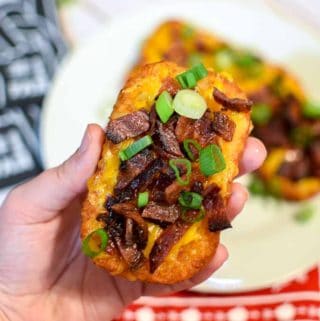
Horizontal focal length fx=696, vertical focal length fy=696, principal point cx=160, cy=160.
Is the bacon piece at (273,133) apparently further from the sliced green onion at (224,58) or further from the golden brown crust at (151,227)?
the golden brown crust at (151,227)

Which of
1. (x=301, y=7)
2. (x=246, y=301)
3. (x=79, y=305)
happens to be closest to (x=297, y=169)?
(x=246, y=301)

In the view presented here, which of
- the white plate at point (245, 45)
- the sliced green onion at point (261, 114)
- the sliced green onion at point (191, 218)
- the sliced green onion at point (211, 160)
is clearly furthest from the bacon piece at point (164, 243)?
the sliced green onion at point (261, 114)

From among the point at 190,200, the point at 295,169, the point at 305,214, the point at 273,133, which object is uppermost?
the point at 190,200

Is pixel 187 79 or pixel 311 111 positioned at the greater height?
pixel 187 79

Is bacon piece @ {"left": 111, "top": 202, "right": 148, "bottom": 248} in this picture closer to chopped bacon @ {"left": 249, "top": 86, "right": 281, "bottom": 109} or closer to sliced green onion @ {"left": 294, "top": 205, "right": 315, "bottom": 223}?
sliced green onion @ {"left": 294, "top": 205, "right": 315, "bottom": 223}

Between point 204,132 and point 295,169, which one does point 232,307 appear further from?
point 204,132

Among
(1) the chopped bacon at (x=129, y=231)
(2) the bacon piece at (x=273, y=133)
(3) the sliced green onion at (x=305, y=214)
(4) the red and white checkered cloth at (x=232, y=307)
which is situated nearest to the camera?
(1) the chopped bacon at (x=129, y=231)

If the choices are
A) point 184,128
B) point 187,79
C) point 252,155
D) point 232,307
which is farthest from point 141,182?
point 232,307
